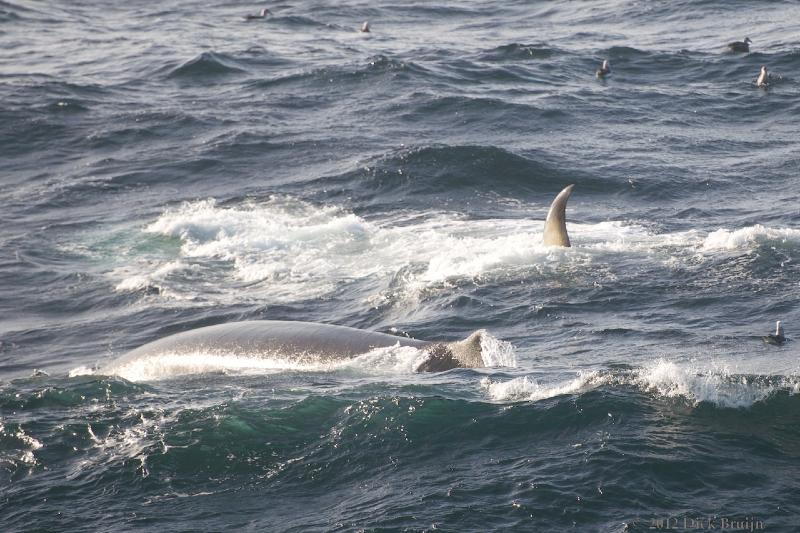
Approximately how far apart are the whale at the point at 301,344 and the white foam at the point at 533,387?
99cm

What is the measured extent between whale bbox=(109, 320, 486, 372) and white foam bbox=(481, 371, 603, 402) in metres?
0.99

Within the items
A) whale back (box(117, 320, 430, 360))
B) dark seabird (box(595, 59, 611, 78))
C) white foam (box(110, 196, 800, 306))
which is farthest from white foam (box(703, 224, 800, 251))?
dark seabird (box(595, 59, 611, 78))

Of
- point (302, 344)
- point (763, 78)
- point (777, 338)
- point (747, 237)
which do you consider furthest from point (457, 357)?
point (763, 78)

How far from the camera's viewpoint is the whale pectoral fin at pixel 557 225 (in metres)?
18.5

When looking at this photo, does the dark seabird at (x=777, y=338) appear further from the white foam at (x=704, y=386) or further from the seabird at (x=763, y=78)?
the seabird at (x=763, y=78)

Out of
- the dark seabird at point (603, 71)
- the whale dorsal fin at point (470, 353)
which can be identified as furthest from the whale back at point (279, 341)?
the dark seabird at point (603, 71)

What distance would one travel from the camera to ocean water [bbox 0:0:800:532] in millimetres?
9984

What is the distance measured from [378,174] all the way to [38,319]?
9.35 meters

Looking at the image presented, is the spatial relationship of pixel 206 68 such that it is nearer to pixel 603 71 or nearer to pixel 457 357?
pixel 603 71

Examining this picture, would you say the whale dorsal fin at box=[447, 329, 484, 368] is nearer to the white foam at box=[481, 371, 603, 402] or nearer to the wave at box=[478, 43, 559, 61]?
the white foam at box=[481, 371, 603, 402]

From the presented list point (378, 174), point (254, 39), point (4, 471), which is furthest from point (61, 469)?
point (254, 39)

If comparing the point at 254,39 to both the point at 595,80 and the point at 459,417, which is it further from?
the point at 459,417

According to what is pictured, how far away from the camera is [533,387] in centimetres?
1195

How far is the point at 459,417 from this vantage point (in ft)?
36.7
